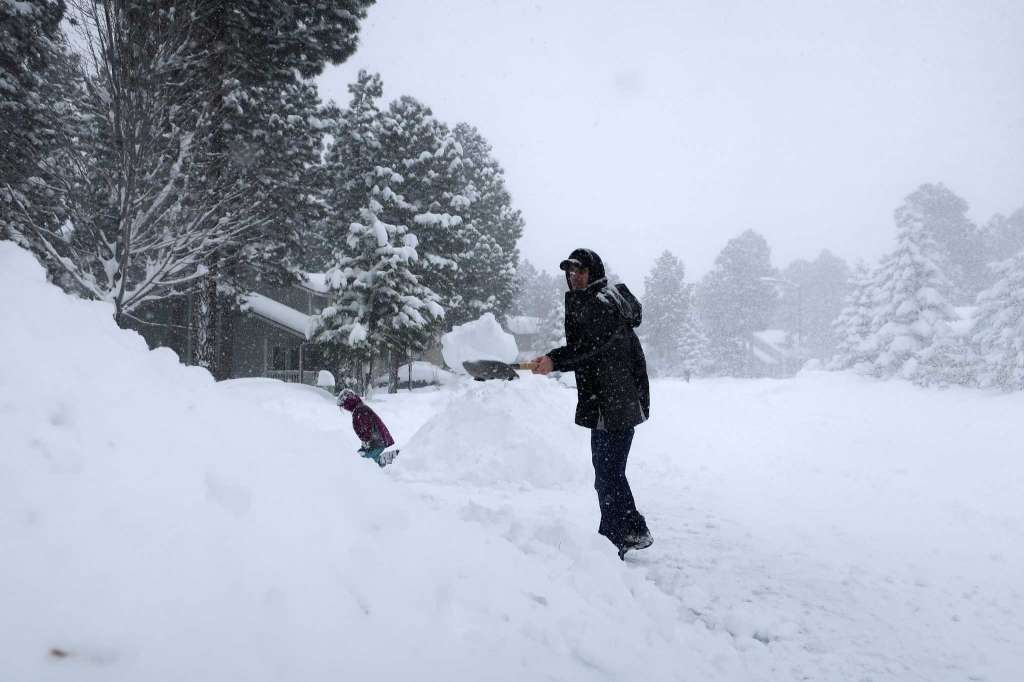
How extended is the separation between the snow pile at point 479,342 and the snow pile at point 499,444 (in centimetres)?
340

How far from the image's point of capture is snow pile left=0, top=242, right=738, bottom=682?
1.43 meters

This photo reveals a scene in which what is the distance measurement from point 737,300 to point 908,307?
88.5 ft

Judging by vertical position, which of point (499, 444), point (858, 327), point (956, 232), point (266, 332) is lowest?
point (499, 444)

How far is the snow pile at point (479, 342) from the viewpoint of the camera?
1138 cm

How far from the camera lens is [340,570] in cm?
200

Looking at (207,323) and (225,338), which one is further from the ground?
(207,323)

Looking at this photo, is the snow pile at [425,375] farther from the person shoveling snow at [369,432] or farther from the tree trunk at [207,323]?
the person shoveling snow at [369,432]

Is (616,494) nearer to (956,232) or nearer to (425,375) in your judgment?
(425,375)

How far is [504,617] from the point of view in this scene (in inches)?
88.3

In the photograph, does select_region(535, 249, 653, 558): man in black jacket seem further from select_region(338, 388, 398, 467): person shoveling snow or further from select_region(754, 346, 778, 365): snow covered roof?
select_region(754, 346, 778, 365): snow covered roof

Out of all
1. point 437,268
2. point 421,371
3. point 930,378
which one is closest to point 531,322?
point 421,371

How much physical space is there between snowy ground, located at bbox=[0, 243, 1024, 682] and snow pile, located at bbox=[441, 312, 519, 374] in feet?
21.3

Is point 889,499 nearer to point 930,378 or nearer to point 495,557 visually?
point 495,557

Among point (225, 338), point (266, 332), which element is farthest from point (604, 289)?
point (266, 332)
